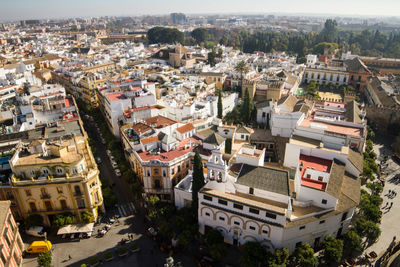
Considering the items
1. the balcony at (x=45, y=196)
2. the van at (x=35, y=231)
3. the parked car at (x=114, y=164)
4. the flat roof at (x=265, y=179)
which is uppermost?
the flat roof at (x=265, y=179)

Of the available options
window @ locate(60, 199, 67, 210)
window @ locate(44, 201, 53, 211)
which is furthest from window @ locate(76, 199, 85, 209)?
window @ locate(44, 201, 53, 211)

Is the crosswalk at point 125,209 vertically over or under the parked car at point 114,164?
under

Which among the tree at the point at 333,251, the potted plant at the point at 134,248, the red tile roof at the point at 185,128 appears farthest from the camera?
the red tile roof at the point at 185,128

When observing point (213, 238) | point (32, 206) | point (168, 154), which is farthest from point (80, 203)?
point (213, 238)

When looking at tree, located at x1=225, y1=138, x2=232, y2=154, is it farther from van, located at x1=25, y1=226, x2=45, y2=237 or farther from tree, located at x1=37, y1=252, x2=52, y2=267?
A: van, located at x1=25, y1=226, x2=45, y2=237

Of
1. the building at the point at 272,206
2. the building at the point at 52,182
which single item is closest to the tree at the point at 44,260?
the building at the point at 52,182

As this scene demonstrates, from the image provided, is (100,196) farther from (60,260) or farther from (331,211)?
(331,211)

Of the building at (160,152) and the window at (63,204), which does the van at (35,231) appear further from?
the building at (160,152)

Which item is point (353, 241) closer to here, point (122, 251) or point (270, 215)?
point (270, 215)
